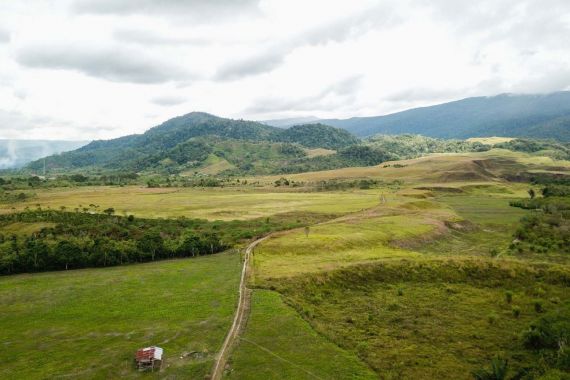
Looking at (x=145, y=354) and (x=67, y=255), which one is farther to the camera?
(x=67, y=255)

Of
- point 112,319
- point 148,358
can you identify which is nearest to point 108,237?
point 112,319

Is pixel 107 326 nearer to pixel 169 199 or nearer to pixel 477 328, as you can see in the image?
pixel 477 328

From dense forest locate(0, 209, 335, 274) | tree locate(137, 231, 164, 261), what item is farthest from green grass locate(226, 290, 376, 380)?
dense forest locate(0, 209, 335, 274)

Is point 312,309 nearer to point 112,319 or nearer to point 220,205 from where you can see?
point 112,319

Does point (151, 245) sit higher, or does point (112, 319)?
point (151, 245)

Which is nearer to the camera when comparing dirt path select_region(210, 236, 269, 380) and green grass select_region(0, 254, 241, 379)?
dirt path select_region(210, 236, 269, 380)

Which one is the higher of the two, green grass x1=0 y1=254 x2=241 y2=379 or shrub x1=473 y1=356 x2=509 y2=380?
green grass x1=0 y1=254 x2=241 y2=379

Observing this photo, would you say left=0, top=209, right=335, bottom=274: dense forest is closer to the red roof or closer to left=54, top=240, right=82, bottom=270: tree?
left=54, top=240, right=82, bottom=270: tree
